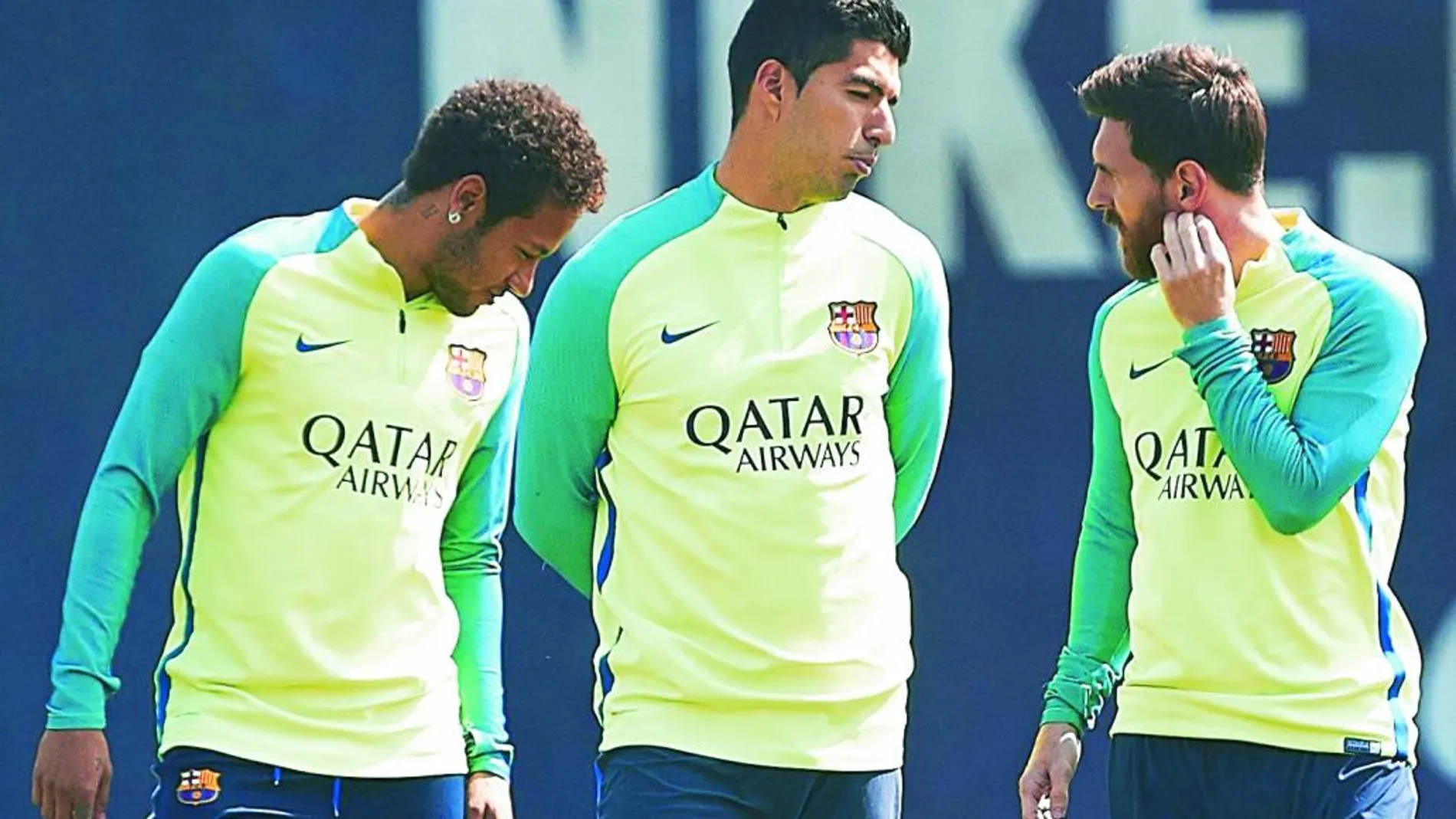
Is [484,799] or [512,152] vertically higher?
[512,152]

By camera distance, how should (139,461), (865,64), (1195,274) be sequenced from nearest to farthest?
(139,461), (1195,274), (865,64)

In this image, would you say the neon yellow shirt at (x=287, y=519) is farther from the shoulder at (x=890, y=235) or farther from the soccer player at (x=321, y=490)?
the shoulder at (x=890, y=235)

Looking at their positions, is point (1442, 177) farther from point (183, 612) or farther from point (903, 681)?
point (183, 612)

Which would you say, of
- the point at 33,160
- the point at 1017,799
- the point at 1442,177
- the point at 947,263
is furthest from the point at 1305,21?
the point at 33,160

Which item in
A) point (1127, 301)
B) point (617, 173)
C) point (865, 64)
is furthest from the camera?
point (617, 173)

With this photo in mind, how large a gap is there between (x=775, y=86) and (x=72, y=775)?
135 cm

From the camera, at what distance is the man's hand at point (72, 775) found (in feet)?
10.5

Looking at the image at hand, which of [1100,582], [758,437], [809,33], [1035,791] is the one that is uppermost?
[809,33]

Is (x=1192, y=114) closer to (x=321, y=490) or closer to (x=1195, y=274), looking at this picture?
(x=1195, y=274)

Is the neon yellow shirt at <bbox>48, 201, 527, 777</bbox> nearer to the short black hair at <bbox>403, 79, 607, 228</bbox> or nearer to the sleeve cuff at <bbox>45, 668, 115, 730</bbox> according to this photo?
the sleeve cuff at <bbox>45, 668, 115, 730</bbox>

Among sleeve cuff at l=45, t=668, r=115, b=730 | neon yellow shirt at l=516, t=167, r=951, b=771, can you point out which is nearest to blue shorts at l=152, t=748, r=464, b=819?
sleeve cuff at l=45, t=668, r=115, b=730

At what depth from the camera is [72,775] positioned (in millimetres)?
3213

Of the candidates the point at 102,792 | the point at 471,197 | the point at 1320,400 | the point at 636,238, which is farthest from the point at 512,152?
the point at 1320,400

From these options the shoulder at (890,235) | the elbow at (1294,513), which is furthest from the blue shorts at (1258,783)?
the shoulder at (890,235)
